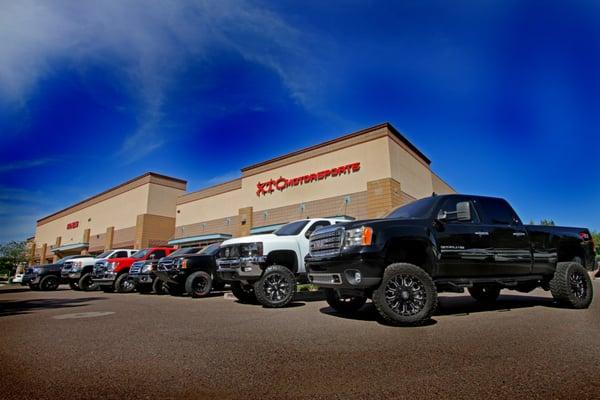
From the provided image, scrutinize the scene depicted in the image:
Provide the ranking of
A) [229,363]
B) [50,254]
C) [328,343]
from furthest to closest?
1. [50,254]
2. [328,343]
3. [229,363]

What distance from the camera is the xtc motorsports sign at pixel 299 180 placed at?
2500 cm

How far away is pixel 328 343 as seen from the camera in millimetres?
4141

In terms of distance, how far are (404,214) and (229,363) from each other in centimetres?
448

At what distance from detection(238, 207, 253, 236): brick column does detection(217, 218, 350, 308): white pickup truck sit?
868 inches

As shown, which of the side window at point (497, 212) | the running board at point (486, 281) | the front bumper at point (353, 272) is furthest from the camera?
the side window at point (497, 212)

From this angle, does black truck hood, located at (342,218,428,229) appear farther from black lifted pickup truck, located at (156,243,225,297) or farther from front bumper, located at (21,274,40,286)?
front bumper, located at (21,274,40,286)

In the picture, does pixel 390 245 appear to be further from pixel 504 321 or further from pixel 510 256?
pixel 510 256

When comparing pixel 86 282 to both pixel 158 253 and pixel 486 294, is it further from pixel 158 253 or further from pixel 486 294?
pixel 486 294

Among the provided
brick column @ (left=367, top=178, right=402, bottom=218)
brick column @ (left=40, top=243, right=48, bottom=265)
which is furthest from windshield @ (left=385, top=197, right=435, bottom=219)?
brick column @ (left=40, top=243, right=48, bottom=265)

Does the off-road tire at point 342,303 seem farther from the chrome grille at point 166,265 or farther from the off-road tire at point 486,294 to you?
the chrome grille at point 166,265

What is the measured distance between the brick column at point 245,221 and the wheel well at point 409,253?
26.0m

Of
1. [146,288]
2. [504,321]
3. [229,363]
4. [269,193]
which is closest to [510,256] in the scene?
[504,321]

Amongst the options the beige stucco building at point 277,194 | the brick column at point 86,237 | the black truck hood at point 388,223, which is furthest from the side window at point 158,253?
the brick column at point 86,237

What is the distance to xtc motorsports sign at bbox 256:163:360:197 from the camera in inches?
984
